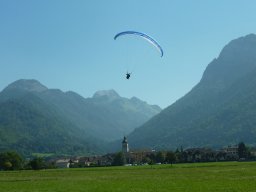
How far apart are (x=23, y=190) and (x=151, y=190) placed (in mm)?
10872

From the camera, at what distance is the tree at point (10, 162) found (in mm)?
141750

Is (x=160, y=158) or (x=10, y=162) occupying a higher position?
(x=160, y=158)

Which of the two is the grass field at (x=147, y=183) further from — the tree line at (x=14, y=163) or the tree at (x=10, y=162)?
the tree at (x=10, y=162)

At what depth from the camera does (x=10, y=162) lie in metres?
143

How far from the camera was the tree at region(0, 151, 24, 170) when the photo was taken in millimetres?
141750

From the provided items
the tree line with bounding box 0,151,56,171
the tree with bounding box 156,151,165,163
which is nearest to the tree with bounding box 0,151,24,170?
the tree line with bounding box 0,151,56,171

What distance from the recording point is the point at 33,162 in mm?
141625

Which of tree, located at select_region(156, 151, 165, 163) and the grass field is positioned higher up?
tree, located at select_region(156, 151, 165, 163)

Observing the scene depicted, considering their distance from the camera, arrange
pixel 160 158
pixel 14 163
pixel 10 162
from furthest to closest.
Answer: pixel 160 158 → pixel 14 163 → pixel 10 162

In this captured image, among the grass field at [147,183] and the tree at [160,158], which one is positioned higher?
the tree at [160,158]

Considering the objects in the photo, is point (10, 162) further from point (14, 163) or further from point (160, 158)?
point (160, 158)

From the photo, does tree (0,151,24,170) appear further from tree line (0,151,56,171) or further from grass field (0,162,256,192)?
grass field (0,162,256,192)

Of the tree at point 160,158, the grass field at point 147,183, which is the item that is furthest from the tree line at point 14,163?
the grass field at point 147,183

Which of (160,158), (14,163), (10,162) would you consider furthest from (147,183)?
(160,158)
